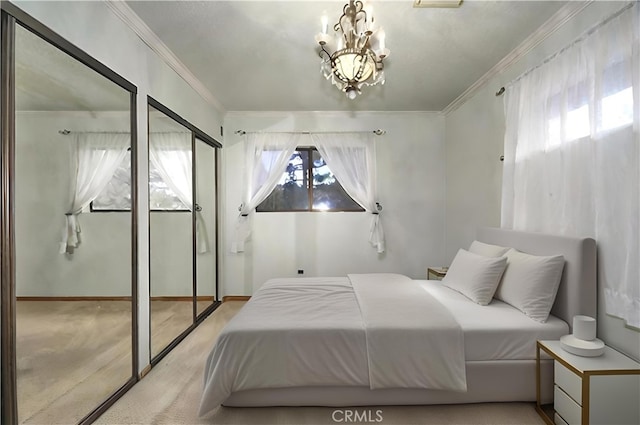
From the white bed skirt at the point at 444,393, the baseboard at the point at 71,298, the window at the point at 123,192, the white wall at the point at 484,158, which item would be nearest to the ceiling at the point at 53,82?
the window at the point at 123,192

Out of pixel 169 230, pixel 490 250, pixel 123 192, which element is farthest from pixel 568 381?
pixel 169 230

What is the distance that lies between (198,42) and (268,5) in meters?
0.82

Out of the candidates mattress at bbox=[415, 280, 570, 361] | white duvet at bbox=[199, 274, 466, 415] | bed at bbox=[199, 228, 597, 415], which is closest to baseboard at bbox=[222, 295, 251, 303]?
bed at bbox=[199, 228, 597, 415]

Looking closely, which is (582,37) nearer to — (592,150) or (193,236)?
(592,150)

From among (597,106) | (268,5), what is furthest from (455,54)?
(268,5)

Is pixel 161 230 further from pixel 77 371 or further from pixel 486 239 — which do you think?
pixel 486 239

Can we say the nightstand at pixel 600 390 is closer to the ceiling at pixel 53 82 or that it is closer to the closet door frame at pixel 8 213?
the closet door frame at pixel 8 213

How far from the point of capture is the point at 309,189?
14.9 ft

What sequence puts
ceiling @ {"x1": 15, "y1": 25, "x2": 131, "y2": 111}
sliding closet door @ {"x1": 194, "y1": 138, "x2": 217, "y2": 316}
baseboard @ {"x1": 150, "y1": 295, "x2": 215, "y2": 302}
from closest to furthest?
1. ceiling @ {"x1": 15, "y1": 25, "x2": 131, "y2": 111}
2. baseboard @ {"x1": 150, "y1": 295, "x2": 215, "y2": 302}
3. sliding closet door @ {"x1": 194, "y1": 138, "x2": 217, "y2": 316}

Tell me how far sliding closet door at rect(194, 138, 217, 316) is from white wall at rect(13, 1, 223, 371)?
24.0 inches

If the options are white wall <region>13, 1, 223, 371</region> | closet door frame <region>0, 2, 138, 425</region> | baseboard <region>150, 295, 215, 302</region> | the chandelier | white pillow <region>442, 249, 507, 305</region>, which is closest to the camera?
closet door frame <region>0, 2, 138, 425</region>

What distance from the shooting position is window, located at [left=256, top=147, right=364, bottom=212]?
4.56 metres

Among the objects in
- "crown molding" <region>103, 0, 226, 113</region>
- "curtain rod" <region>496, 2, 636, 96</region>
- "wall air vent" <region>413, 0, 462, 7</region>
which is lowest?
"curtain rod" <region>496, 2, 636, 96</region>

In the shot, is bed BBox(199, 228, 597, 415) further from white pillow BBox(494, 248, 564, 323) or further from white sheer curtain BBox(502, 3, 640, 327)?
white sheer curtain BBox(502, 3, 640, 327)
